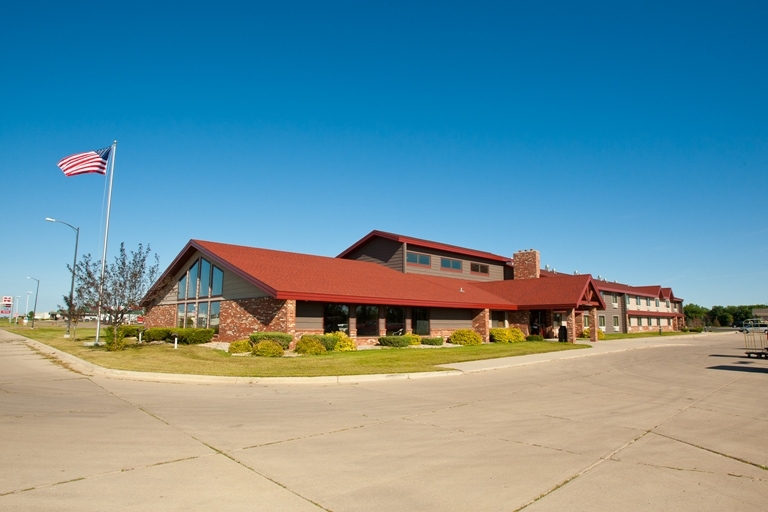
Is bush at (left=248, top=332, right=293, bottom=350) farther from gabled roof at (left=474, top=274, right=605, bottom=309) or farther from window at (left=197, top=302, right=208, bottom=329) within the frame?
gabled roof at (left=474, top=274, right=605, bottom=309)

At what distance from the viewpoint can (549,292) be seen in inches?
1428

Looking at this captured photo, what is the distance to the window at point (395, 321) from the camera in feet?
95.1

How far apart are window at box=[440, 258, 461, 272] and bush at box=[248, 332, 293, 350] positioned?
1875 cm

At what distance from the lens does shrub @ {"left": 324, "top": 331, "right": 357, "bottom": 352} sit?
23.7 m

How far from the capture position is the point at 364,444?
7508mm

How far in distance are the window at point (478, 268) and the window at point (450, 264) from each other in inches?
66.3

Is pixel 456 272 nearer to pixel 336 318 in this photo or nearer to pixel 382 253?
pixel 382 253

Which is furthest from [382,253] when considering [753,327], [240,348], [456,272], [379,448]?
[379,448]

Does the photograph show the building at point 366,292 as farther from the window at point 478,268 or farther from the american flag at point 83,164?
the american flag at point 83,164

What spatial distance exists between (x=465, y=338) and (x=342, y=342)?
971 centimetres

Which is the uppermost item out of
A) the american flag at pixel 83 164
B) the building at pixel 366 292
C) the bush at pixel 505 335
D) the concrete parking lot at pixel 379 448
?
the american flag at pixel 83 164

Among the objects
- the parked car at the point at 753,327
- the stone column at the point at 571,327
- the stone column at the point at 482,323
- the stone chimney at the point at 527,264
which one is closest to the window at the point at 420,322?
the stone column at the point at 482,323

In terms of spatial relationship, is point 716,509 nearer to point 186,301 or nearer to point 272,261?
point 272,261

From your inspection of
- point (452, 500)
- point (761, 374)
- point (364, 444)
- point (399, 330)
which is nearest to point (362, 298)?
point (399, 330)
